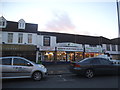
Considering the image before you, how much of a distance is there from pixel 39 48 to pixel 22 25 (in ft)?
19.4

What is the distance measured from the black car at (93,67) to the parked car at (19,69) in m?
2.59

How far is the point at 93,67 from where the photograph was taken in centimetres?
809

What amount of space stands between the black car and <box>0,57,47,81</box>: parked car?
2.59 metres

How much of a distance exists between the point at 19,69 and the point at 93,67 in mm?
5488

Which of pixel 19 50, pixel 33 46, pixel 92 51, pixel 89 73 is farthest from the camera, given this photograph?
pixel 92 51

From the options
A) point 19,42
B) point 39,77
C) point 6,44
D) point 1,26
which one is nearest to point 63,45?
point 19,42

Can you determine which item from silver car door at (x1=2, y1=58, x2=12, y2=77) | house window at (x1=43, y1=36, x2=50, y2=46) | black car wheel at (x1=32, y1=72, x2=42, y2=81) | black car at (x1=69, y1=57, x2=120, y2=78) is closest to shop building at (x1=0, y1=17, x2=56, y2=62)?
house window at (x1=43, y1=36, x2=50, y2=46)

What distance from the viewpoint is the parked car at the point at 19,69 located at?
262 inches

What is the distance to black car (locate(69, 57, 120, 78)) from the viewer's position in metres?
7.89

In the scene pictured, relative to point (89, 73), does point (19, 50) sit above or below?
above

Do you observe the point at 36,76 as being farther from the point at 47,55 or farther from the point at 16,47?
the point at 47,55

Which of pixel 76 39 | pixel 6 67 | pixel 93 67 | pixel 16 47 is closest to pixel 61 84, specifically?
pixel 93 67

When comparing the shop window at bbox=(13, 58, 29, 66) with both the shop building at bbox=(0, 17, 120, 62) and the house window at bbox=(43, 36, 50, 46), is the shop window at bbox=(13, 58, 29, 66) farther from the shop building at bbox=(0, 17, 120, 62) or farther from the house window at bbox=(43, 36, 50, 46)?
the house window at bbox=(43, 36, 50, 46)

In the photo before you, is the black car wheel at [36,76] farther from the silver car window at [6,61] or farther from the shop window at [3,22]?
the shop window at [3,22]
